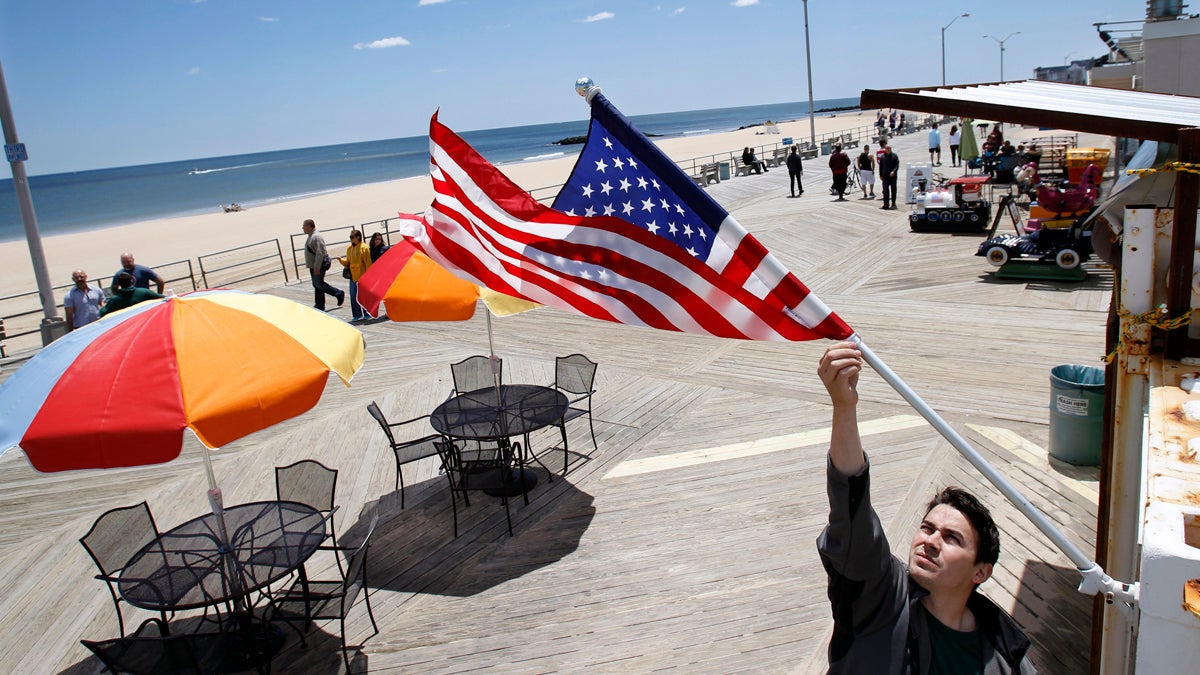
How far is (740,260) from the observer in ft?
9.87

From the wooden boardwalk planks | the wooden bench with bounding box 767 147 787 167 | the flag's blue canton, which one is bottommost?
the wooden boardwalk planks

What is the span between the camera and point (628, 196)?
337cm

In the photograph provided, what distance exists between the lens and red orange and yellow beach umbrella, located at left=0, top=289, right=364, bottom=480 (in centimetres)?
399

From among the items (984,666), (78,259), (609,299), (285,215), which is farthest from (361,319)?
(285,215)

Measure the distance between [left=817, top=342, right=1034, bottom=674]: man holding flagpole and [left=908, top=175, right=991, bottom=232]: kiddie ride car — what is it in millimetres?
16110

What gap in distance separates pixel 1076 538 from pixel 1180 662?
14.1ft

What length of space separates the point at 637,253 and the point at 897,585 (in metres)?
1.74

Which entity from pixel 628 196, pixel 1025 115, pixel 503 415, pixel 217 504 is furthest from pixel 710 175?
pixel 628 196

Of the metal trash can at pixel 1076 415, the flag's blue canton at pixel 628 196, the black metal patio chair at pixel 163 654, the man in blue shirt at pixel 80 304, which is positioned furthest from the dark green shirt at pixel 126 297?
the metal trash can at pixel 1076 415

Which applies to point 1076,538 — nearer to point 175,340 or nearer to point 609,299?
point 609,299

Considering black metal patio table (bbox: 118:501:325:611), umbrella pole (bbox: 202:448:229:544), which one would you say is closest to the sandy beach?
black metal patio table (bbox: 118:501:325:611)

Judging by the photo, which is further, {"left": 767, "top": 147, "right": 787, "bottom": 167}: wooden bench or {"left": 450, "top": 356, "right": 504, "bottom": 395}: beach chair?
{"left": 767, "top": 147, "right": 787, "bottom": 167}: wooden bench

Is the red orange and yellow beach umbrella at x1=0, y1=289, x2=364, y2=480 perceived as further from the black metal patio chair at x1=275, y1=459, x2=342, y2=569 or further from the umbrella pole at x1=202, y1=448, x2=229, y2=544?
the black metal patio chair at x1=275, y1=459, x2=342, y2=569

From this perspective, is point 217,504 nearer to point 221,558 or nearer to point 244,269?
point 221,558
